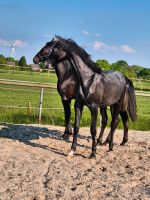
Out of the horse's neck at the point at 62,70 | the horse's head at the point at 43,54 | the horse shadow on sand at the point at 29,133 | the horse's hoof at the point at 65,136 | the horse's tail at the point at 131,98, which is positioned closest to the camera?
the horse's head at the point at 43,54

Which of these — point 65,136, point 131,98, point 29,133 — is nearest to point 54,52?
point 131,98

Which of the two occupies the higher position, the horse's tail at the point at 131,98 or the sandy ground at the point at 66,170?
the horse's tail at the point at 131,98

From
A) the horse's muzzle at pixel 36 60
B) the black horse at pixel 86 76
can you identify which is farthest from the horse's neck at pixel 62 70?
the black horse at pixel 86 76

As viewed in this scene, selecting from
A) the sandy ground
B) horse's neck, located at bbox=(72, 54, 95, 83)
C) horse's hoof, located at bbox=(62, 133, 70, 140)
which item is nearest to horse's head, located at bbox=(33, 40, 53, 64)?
horse's neck, located at bbox=(72, 54, 95, 83)

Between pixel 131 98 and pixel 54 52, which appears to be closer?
pixel 54 52

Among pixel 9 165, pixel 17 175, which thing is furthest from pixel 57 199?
pixel 9 165

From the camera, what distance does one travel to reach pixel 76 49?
7.00 meters

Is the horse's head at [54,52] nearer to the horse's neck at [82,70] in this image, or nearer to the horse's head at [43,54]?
the horse's head at [43,54]

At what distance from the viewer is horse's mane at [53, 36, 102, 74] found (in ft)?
22.9

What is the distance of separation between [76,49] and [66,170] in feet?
7.31

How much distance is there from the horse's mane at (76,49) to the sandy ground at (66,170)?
1.68 m

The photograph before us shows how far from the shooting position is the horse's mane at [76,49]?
6980 millimetres

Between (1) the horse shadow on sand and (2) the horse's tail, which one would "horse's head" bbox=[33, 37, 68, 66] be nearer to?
(2) the horse's tail

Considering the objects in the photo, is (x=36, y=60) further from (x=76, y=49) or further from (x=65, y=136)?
(x=65, y=136)
